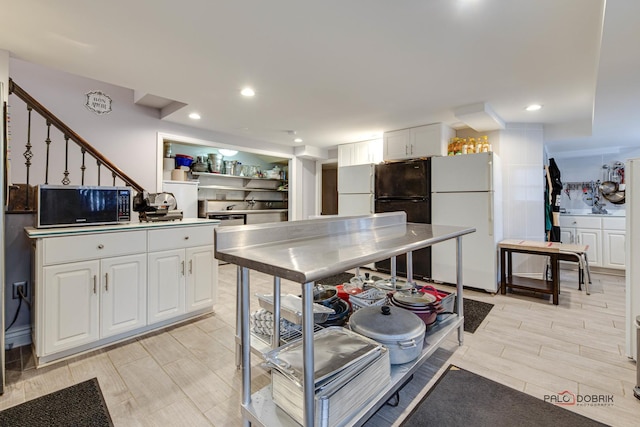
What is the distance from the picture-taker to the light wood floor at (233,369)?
1.56 metres

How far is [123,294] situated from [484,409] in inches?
102

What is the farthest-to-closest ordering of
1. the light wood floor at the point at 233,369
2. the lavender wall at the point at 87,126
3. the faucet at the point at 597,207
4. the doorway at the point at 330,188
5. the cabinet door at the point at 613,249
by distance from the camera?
the doorway at the point at 330,188 < the faucet at the point at 597,207 < the cabinet door at the point at 613,249 < the lavender wall at the point at 87,126 < the light wood floor at the point at 233,369

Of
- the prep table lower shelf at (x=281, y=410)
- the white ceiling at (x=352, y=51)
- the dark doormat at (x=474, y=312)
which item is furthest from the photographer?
the dark doormat at (x=474, y=312)

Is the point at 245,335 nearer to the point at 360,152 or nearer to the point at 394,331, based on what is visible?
the point at 394,331

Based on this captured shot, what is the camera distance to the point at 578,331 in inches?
97.1

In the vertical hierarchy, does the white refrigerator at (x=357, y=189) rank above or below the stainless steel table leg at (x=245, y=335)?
above

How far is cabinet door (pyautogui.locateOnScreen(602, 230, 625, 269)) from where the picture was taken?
4.27 meters

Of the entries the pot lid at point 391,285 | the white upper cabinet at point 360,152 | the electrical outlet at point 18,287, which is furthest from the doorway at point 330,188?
the electrical outlet at point 18,287

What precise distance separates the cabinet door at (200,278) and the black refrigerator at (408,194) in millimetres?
2615

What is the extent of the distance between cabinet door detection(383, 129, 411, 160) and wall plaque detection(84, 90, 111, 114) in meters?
3.89

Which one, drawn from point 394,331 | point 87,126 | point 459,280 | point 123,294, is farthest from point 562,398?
point 87,126

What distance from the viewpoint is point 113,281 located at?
2189 mm

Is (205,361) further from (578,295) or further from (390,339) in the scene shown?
(578,295)

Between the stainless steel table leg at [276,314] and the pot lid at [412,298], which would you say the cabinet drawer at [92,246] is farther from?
the pot lid at [412,298]
